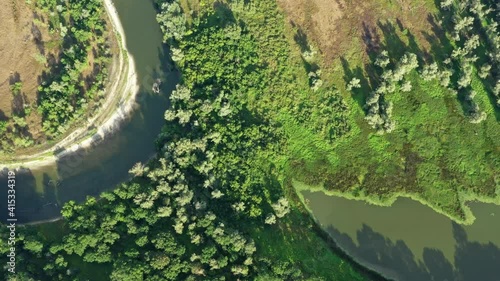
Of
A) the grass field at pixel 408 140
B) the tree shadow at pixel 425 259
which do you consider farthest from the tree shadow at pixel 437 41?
the tree shadow at pixel 425 259

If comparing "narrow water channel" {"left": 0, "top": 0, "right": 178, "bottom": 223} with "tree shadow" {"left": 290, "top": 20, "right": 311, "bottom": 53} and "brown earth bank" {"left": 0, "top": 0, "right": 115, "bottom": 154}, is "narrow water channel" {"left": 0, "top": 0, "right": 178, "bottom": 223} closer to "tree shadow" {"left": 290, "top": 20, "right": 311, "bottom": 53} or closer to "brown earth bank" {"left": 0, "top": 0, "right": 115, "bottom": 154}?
"brown earth bank" {"left": 0, "top": 0, "right": 115, "bottom": 154}

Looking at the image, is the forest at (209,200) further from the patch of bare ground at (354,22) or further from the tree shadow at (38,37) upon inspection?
the tree shadow at (38,37)

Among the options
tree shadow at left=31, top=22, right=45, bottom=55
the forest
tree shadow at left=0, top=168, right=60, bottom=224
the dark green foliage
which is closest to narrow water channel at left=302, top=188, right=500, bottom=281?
the forest

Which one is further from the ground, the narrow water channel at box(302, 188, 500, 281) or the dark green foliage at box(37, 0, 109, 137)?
the dark green foliage at box(37, 0, 109, 137)

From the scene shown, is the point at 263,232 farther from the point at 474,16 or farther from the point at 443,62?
the point at 474,16

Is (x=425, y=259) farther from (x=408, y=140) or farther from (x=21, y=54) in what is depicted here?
(x=21, y=54)

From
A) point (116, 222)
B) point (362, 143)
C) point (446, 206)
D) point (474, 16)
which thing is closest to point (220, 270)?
point (116, 222)
